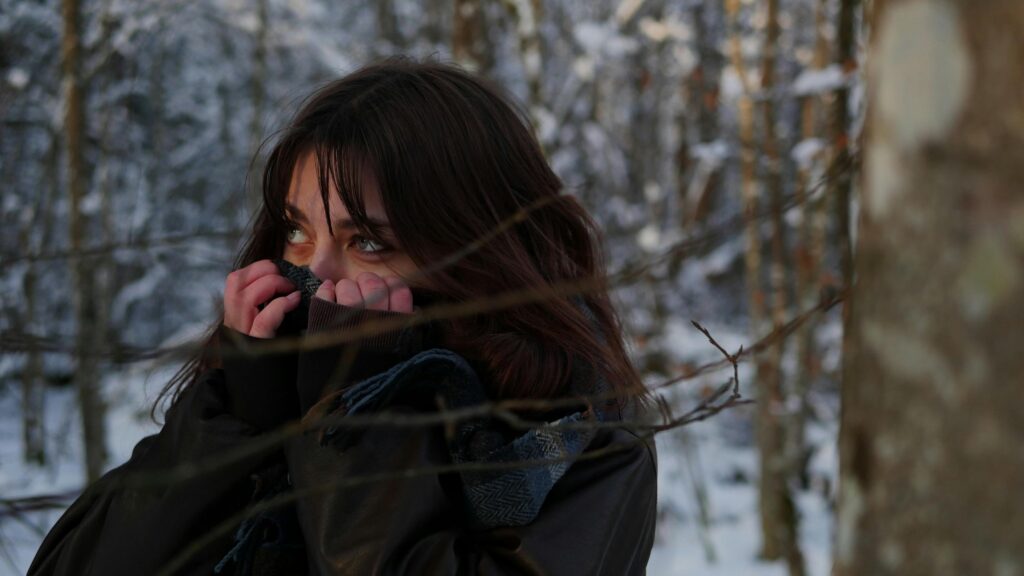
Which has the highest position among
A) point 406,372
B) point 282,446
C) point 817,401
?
point 406,372

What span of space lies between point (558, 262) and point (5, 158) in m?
8.89

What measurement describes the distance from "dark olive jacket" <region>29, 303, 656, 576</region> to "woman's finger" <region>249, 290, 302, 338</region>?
0.05m

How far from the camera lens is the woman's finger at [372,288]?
1.42 metres

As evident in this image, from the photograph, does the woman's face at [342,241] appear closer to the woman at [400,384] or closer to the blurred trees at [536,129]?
the woman at [400,384]

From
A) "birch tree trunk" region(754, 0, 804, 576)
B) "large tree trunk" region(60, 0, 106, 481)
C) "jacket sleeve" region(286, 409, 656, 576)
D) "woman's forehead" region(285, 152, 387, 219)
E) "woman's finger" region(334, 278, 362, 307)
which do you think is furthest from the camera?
"birch tree trunk" region(754, 0, 804, 576)

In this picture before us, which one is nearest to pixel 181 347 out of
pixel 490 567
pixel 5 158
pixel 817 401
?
pixel 490 567

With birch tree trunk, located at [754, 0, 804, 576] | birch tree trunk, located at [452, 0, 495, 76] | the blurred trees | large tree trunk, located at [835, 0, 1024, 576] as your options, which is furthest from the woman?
birch tree trunk, located at [754, 0, 804, 576]

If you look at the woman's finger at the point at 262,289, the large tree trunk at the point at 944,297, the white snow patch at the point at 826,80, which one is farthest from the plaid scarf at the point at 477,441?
the white snow patch at the point at 826,80

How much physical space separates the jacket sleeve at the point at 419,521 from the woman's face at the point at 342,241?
0.32 meters

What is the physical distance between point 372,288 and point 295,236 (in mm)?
316

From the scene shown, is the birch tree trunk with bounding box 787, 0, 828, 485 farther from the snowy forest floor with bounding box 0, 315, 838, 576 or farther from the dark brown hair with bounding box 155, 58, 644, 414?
the dark brown hair with bounding box 155, 58, 644, 414

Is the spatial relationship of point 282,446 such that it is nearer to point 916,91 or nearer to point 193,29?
point 916,91

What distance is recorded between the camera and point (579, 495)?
141 centimetres

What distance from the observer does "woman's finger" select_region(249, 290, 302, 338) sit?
1.44 meters
